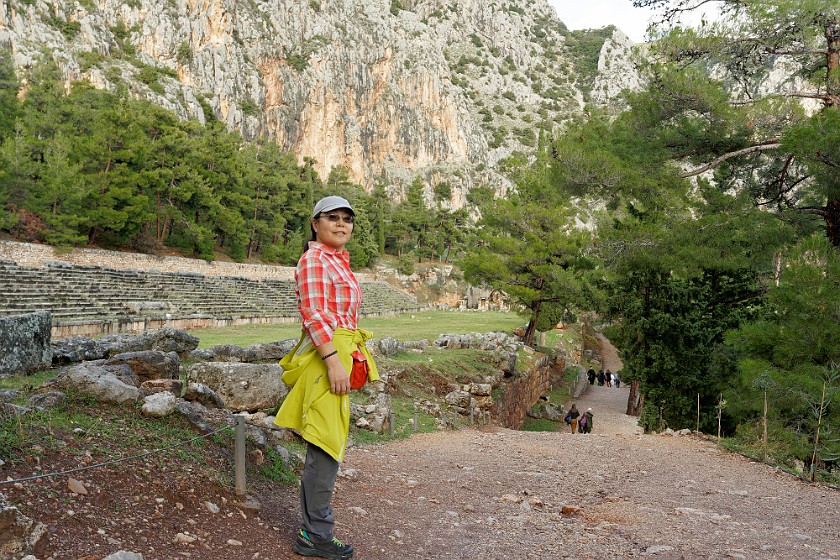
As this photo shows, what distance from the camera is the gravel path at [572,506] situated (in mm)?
3377

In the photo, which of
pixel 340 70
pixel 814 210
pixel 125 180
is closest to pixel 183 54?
pixel 340 70

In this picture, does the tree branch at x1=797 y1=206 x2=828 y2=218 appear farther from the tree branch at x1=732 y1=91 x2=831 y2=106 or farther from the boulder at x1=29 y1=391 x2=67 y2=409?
the boulder at x1=29 y1=391 x2=67 y2=409

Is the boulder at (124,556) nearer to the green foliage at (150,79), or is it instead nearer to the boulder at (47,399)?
the boulder at (47,399)

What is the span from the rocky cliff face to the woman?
59748mm

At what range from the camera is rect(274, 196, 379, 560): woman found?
2.74 meters

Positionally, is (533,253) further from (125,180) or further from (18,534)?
(125,180)

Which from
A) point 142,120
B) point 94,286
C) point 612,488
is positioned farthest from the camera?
point 142,120

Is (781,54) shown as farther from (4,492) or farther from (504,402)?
(4,492)

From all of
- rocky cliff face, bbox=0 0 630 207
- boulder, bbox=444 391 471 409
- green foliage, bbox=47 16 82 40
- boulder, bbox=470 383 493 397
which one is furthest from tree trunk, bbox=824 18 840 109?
green foliage, bbox=47 16 82 40

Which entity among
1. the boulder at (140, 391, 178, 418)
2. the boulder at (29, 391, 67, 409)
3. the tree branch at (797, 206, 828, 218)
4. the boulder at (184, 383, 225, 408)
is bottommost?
the boulder at (184, 383, 225, 408)

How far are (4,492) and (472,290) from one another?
5653 cm

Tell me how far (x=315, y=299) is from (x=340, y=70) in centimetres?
9368

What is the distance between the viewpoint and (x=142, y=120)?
34375 millimetres

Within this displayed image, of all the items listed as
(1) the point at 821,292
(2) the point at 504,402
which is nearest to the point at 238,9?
(2) the point at 504,402
